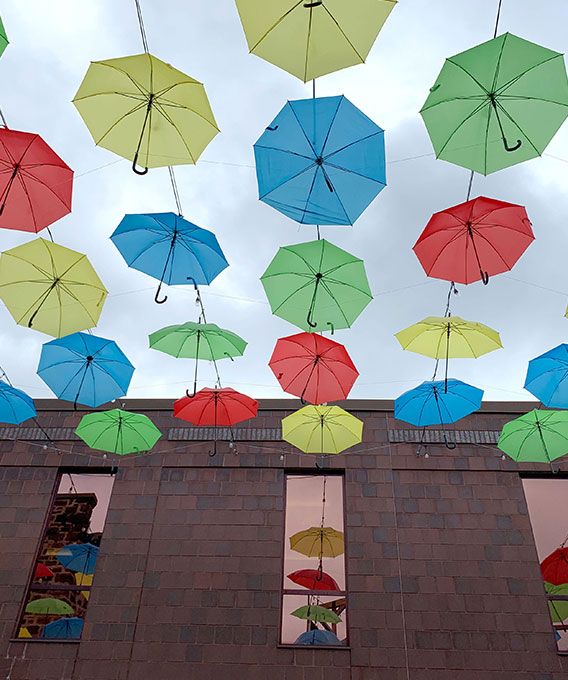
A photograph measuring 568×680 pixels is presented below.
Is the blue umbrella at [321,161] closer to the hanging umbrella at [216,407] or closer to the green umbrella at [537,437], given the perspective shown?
the hanging umbrella at [216,407]

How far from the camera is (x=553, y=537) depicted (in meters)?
7.87

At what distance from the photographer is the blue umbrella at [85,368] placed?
20.7 feet

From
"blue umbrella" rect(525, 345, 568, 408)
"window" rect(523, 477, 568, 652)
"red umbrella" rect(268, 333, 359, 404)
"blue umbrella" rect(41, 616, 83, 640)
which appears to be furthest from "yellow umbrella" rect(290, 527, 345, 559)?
"blue umbrella" rect(525, 345, 568, 408)

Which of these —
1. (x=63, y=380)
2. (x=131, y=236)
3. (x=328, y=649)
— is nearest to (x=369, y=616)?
(x=328, y=649)

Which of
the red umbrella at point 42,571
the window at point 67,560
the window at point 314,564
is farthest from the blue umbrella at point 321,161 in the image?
the red umbrella at point 42,571

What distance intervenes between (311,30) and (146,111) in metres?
1.42

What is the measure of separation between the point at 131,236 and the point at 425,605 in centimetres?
604

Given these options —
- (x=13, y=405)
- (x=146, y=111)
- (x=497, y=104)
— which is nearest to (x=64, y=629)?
(x=13, y=405)

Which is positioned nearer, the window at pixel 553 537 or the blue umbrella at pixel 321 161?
the blue umbrella at pixel 321 161

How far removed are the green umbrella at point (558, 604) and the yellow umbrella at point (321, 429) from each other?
11.1ft

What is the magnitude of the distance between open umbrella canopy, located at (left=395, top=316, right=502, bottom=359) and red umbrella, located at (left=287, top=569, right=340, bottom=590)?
3.64 meters

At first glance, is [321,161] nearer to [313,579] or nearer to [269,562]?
[269,562]

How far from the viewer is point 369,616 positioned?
718 cm

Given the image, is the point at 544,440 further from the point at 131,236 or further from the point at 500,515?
the point at 131,236
